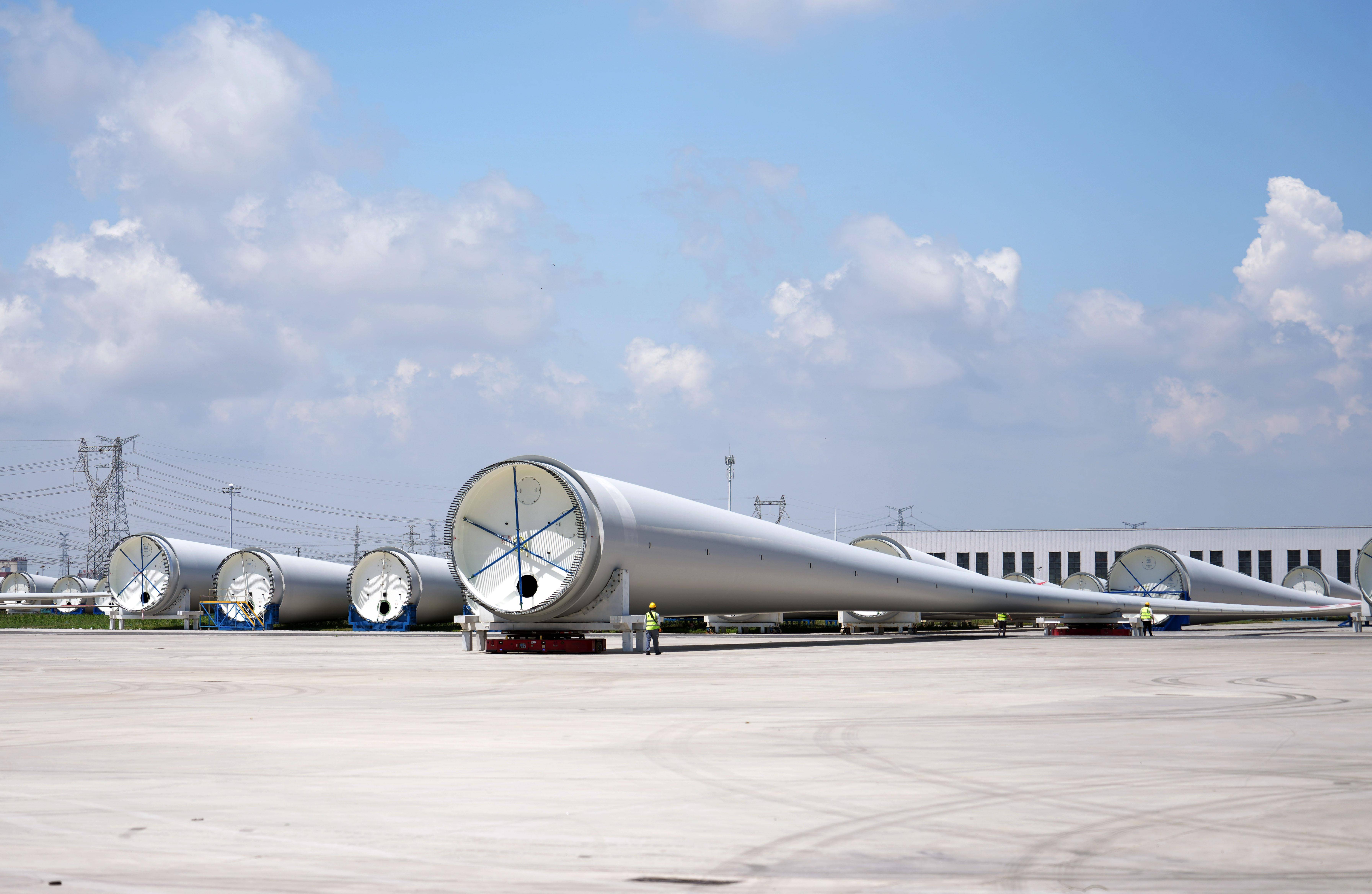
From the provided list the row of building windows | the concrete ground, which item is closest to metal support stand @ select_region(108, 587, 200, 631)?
the concrete ground

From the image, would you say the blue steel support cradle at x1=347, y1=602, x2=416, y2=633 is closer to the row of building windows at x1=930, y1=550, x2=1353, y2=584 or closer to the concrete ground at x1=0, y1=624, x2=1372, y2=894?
the concrete ground at x1=0, y1=624, x2=1372, y2=894

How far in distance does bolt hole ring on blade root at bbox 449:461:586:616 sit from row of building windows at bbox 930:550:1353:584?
256 feet

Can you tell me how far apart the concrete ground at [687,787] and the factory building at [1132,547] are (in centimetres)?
9855

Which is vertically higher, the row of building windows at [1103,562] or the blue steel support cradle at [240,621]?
the row of building windows at [1103,562]

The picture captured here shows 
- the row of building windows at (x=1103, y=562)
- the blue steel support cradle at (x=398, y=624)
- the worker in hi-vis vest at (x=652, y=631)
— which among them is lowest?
the blue steel support cradle at (x=398, y=624)

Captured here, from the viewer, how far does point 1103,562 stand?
391 ft

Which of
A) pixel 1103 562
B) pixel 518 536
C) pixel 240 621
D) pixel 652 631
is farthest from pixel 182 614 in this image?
pixel 1103 562

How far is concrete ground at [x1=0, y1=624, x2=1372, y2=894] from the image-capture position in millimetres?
7121

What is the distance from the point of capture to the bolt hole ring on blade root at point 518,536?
→ 3794 cm

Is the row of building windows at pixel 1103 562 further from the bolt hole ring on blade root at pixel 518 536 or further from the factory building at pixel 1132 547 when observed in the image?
the bolt hole ring on blade root at pixel 518 536

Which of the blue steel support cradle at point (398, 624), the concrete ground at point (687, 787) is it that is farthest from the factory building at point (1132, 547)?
the concrete ground at point (687, 787)

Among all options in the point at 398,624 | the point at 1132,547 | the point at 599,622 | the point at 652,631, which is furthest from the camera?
the point at 1132,547

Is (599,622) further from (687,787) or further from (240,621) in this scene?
(240,621)

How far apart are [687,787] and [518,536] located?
97.6 ft
